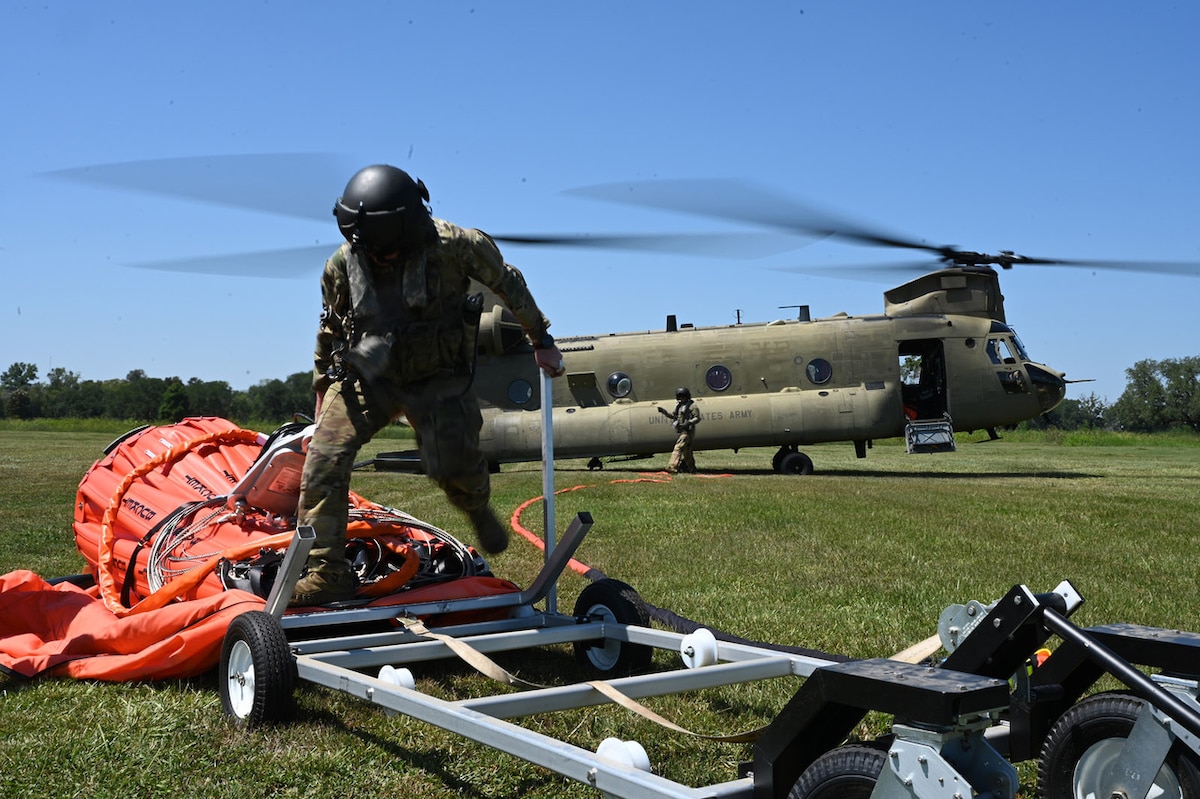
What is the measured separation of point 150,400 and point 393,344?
71.9 metres

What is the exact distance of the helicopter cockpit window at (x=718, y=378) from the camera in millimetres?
21312

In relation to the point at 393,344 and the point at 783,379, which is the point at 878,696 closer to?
the point at 393,344

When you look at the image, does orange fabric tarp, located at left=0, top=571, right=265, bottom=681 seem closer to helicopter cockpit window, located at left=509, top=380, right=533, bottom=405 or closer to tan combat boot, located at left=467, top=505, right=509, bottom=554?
tan combat boot, located at left=467, top=505, right=509, bottom=554

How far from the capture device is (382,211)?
183 inches

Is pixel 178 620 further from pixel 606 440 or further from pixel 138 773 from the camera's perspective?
pixel 606 440

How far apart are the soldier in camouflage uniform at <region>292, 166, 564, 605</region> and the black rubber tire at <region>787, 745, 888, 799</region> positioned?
3.11 metres

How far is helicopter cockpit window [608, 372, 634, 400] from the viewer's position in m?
21.6

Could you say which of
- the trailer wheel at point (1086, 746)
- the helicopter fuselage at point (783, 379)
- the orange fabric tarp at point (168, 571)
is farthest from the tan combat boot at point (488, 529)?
the helicopter fuselage at point (783, 379)

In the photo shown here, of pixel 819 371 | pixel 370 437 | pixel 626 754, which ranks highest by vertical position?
pixel 819 371

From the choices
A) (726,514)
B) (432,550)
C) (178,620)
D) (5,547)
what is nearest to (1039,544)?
(726,514)

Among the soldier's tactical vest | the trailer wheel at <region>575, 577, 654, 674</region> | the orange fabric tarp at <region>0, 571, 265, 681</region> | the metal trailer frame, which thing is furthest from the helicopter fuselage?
the metal trailer frame

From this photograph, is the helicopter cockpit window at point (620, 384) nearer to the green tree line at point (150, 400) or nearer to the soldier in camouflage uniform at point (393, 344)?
the soldier in camouflage uniform at point (393, 344)

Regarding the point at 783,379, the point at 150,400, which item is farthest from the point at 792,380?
the point at 150,400

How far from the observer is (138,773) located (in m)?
3.54
